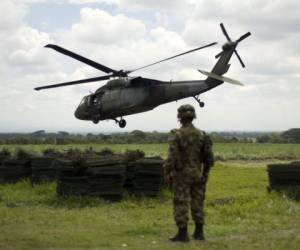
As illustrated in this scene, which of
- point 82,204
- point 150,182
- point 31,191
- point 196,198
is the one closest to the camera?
point 196,198

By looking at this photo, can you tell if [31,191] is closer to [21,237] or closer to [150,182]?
[150,182]

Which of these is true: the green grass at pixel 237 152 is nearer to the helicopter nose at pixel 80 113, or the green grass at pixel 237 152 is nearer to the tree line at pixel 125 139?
the tree line at pixel 125 139

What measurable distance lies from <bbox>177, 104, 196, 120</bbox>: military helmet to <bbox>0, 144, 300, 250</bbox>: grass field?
A: 2157 millimetres

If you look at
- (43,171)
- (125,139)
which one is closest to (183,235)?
(43,171)

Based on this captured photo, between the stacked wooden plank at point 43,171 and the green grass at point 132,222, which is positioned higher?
the stacked wooden plank at point 43,171

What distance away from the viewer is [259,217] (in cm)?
1346

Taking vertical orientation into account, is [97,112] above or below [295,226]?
above

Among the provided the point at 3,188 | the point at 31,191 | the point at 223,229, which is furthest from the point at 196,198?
the point at 3,188

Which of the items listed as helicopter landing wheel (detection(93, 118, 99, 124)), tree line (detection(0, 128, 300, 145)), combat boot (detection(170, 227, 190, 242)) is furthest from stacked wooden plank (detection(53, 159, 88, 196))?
tree line (detection(0, 128, 300, 145))

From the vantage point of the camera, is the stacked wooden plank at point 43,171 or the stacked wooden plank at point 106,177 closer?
the stacked wooden plank at point 106,177

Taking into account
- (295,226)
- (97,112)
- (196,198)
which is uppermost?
(97,112)

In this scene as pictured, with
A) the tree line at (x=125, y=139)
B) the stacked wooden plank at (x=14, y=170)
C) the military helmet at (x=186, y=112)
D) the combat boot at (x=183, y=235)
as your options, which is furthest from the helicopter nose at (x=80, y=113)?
the combat boot at (x=183, y=235)

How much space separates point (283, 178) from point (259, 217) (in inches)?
145

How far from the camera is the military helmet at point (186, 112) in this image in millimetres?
10133
